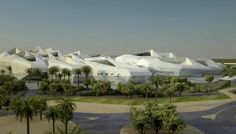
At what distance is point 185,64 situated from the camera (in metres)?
175

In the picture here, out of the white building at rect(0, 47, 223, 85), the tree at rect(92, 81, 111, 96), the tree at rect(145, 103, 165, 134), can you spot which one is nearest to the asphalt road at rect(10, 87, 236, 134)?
the tree at rect(145, 103, 165, 134)

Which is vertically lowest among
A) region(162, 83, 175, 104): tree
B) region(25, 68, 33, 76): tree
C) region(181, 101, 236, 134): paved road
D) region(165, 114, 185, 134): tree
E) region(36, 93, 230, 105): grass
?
region(181, 101, 236, 134): paved road

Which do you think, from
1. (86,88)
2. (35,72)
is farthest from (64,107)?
(35,72)

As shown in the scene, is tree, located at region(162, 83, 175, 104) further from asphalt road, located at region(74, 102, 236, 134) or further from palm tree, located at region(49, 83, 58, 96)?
palm tree, located at region(49, 83, 58, 96)

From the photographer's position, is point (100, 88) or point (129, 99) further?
point (100, 88)

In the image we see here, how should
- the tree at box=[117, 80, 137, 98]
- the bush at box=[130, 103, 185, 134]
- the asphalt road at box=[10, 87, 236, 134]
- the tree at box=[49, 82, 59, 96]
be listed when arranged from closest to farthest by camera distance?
the bush at box=[130, 103, 185, 134]
the asphalt road at box=[10, 87, 236, 134]
the tree at box=[117, 80, 137, 98]
the tree at box=[49, 82, 59, 96]

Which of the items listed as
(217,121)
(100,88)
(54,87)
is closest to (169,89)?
(100,88)

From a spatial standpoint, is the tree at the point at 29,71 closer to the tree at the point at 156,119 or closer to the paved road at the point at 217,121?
the paved road at the point at 217,121

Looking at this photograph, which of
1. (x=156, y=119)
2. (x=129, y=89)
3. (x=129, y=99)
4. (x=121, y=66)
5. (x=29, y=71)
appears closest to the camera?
(x=156, y=119)

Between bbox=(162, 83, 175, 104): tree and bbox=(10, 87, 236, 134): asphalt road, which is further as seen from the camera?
bbox=(162, 83, 175, 104): tree

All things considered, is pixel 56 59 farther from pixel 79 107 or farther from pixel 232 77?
pixel 79 107

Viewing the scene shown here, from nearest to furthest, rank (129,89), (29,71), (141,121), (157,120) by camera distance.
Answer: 1. (141,121)
2. (157,120)
3. (129,89)
4. (29,71)

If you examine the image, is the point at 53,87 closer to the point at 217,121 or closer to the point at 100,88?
the point at 100,88

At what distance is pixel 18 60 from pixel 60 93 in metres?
75.1
